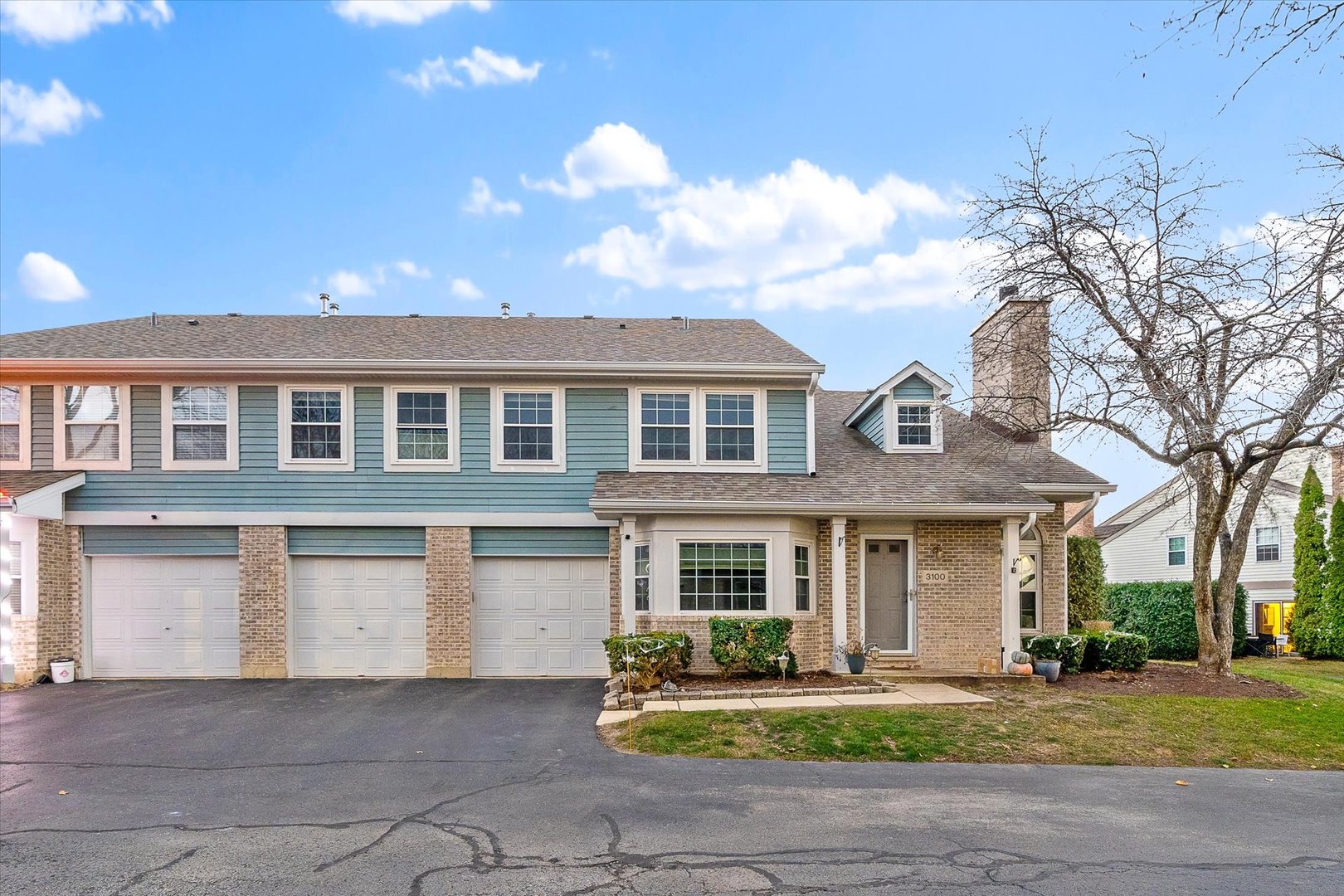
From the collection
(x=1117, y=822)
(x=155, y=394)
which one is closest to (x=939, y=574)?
(x=1117, y=822)

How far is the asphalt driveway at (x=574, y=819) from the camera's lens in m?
5.46

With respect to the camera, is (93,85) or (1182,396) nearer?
(1182,396)

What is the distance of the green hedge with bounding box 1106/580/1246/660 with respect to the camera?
21094 millimetres

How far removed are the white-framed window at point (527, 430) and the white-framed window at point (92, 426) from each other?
246 inches

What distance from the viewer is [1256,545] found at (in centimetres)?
2497

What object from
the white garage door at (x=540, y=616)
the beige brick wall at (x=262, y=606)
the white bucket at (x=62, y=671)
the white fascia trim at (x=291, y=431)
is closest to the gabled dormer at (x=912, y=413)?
the white garage door at (x=540, y=616)

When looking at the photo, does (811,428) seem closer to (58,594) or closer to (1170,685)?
(1170,685)

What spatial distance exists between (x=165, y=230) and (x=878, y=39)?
17993mm

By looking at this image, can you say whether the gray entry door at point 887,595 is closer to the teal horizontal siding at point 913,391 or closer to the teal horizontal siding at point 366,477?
the teal horizontal siding at point 913,391

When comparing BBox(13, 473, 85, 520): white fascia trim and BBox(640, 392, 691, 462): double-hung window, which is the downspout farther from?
BBox(13, 473, 85, 520): white fascia trim

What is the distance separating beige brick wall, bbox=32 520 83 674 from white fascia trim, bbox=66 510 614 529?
39cm

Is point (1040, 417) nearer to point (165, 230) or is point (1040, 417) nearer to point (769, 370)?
point (769, 370)

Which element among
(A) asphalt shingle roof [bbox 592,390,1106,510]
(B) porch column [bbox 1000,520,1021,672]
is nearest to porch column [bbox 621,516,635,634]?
(A) asphalt shingle roof [bbox 592,390,1106,510]

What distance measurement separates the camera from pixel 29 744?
9492 millimetres
